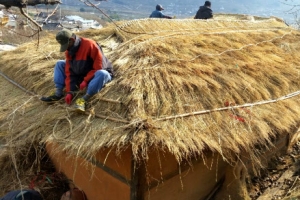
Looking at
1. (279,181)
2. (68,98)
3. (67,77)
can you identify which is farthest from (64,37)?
(279,181)

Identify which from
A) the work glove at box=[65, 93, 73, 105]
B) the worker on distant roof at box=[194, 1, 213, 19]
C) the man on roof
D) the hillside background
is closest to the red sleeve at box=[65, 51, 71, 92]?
the man on roof

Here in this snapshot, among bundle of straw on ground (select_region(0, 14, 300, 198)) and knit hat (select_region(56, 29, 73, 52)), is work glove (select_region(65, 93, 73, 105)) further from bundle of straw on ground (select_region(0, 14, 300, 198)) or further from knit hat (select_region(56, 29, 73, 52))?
knit hat (select_region(56, 29, 73, 52))

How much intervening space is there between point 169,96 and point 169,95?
0.07ft

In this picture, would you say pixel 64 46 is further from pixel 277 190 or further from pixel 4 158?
pixel 277 190

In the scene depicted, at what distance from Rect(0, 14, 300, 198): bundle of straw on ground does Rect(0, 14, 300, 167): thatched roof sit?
0.6 inches

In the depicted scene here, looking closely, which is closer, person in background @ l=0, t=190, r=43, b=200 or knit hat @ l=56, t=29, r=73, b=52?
person in background @ l=0, t=190, r=43, b=200

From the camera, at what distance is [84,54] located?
181 inches

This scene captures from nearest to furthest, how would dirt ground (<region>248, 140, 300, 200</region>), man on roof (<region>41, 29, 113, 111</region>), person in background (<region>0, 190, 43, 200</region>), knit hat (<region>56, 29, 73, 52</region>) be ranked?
person in background (<region>0, 190, 43, 200</region>)
man on roof (<region>41, 29, 113, 111</region>)
knit hat (<region>56, 29, 73, 52</region>)
dirt ground (<region>248, 140, 300, 200</region>)

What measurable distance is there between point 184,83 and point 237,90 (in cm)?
96

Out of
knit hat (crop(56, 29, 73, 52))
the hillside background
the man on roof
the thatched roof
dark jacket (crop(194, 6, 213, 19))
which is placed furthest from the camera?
the hillside background

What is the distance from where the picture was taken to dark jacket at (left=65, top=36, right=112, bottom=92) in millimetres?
4523

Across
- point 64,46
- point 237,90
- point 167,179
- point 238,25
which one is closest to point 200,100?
point 237,90

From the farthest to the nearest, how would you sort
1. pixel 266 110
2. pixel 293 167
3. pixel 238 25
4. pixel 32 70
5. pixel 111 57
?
pixel 238 25, pixel 293 167, pixel 32 70, pixel 111 57, pixel 266 110

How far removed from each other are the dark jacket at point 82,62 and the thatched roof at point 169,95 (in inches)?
12.1
